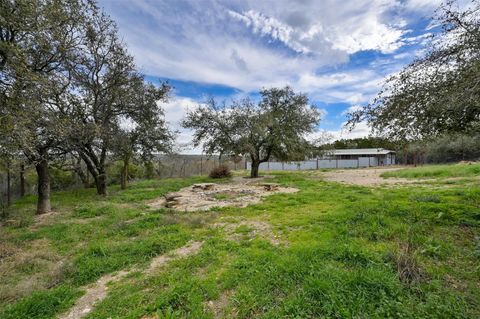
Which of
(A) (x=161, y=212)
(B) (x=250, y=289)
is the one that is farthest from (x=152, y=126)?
(B) (x=250, y=289)

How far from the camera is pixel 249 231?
15.1ft

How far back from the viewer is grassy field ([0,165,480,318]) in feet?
7.65

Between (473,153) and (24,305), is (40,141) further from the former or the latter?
(473,153)

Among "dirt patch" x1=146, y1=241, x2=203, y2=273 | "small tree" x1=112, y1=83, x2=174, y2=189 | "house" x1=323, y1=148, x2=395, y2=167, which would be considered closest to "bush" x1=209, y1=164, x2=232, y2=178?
"small tree" x1=112, y1=83, x2=174, y2=189

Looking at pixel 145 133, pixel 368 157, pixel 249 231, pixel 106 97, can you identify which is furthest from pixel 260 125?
pixel 368 157

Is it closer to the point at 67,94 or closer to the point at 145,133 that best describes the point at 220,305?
the point at 67,94

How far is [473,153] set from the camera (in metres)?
23.8

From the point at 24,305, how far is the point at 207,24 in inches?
348

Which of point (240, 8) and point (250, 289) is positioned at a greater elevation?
point (240, 8)

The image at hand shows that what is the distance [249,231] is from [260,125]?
1048cm

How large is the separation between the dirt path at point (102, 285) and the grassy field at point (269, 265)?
0.34 feet

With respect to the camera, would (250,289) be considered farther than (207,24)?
No

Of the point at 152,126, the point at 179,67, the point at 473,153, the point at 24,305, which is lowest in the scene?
the point at 24,305

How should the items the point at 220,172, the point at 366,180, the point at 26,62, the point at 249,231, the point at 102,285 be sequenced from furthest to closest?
the point at 220,172
the point at 366,180
the point at 249,231
the point at 26,62
the point at 102,285
